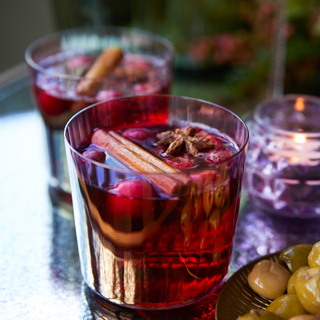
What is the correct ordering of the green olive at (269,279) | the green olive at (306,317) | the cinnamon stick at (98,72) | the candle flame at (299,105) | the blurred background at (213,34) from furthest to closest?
the blurred background at (213,34) < the candle flame at (299,105) < the cinnamon stick at (98,72) < the green olive at (269,279) < the green olive at (306,317)

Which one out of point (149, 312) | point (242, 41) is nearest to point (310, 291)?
point (149, 312)

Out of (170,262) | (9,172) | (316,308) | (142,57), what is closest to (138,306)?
(170,262)

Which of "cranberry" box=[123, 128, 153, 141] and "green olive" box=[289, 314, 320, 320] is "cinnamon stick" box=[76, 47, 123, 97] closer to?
"cranberry" box=[123, 128, 153, 141]

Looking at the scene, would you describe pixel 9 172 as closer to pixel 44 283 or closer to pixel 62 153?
pixel 62 153

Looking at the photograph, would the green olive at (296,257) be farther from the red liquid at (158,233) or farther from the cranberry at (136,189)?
the cranberry at (136,189)

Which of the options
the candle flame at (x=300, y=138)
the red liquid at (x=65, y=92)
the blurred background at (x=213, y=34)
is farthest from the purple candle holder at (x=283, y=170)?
the blurred background at (x=213, y=34)

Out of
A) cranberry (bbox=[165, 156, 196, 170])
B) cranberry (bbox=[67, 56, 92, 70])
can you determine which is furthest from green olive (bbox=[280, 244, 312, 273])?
cranberry (bbox=[67, 56, 92, 70])

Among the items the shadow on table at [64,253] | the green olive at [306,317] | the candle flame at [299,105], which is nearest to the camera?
the green olive at [306,317]
